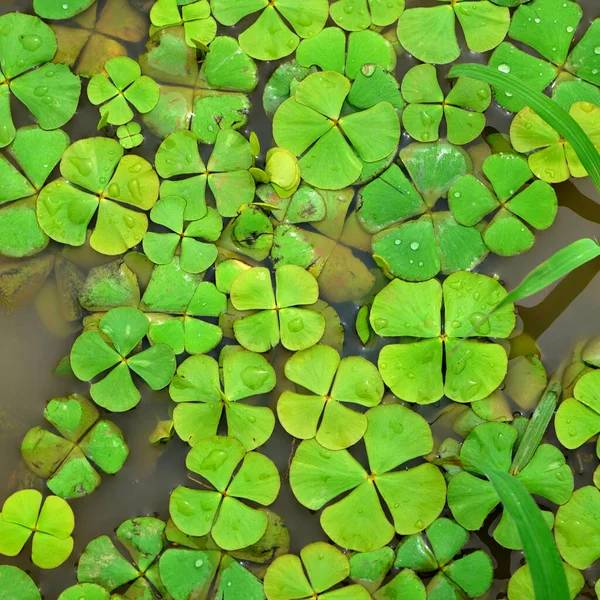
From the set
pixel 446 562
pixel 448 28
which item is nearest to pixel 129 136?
pixel 448 28

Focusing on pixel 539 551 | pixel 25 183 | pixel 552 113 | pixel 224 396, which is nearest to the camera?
pixel 539 551

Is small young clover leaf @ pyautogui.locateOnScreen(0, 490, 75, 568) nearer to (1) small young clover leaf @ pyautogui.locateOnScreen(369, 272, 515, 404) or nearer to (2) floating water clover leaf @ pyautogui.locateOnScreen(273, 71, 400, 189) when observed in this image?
(1) small young clover leaf @ pyautogui.locateOnScreen(369, 272, 515, 404)

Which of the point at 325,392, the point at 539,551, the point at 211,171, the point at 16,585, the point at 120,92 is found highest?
the point at 120,92

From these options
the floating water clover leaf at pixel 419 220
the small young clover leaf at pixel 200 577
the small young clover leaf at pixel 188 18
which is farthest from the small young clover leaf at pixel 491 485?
the small young clover leaf at pixel 188 18

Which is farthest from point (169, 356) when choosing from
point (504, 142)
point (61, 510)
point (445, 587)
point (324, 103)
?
point (504, 142)

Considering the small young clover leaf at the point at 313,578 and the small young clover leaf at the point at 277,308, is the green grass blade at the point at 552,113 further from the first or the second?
the small young clover leaf at the point at 313,578

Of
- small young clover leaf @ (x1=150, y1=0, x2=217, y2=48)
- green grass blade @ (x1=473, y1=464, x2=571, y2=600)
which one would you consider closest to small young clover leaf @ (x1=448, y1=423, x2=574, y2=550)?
green grass blade @ (x1=473, y1=464, x2=571, y2=600)

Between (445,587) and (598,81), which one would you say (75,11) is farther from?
(445,587)

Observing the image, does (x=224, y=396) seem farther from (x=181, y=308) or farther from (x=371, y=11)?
(x=371, y=11)
